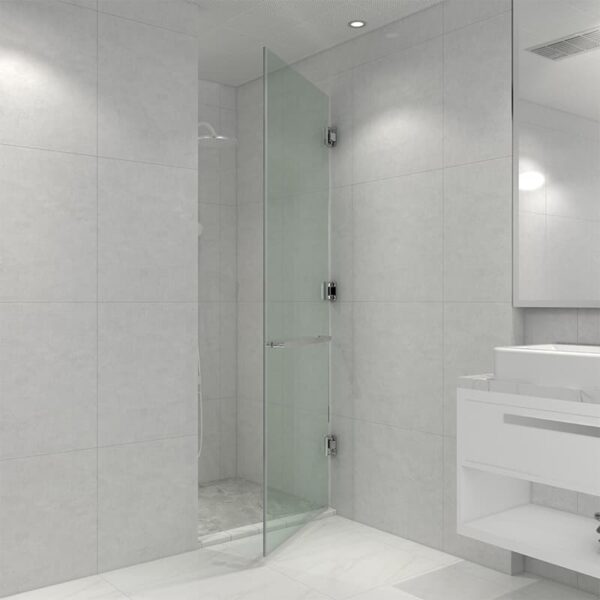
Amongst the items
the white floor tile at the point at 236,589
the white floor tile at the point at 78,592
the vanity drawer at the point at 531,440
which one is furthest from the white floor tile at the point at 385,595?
the white floor tile at the point at 78,592


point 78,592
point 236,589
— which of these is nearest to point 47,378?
point 78,592

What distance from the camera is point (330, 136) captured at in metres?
3.54

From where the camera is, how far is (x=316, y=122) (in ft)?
11.2

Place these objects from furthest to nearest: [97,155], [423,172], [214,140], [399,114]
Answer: [214,140], [399,114], [423,172], [97,155]

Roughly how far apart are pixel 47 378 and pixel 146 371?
420 millimetres

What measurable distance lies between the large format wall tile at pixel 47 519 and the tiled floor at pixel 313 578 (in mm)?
66

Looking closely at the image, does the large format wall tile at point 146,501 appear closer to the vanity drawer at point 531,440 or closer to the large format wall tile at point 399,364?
the large format wall tile at point 399,364

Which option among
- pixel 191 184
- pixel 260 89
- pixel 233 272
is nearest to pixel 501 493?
pixel 191 184

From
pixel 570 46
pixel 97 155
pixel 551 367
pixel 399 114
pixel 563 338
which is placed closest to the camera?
pixel 551 367

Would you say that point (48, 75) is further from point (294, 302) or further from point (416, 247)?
point (416, 247)

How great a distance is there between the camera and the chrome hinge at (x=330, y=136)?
3531 mm

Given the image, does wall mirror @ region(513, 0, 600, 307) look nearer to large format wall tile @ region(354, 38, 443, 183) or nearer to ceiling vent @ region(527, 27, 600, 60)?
ceiling vent @ region(527, 27, 600, 60)

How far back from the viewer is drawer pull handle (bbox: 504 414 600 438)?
227cm

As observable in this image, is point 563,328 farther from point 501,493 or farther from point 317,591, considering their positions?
point 317,591
